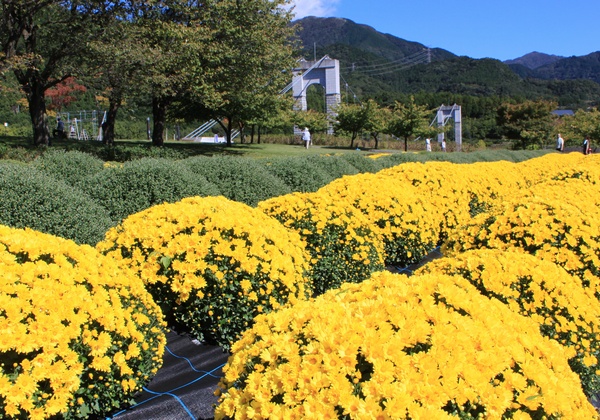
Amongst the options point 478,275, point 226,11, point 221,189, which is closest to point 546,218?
point 478,275

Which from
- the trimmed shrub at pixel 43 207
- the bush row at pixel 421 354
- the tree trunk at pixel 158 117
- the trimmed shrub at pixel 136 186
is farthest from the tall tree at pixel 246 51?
the bush row at pixel 421 354

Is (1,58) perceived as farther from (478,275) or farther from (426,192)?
(478,275)

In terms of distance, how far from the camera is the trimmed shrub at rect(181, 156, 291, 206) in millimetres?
6945

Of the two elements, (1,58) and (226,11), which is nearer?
(1,58)

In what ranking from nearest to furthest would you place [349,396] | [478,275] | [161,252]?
[349,396]
[478,275]
[161,252]

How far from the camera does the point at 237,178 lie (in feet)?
23.1

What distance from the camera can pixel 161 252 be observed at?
364 centimetres

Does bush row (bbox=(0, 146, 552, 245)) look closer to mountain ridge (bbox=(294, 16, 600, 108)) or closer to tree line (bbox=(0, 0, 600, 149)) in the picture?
tree line (bbox=(0, 0, 600, 149))

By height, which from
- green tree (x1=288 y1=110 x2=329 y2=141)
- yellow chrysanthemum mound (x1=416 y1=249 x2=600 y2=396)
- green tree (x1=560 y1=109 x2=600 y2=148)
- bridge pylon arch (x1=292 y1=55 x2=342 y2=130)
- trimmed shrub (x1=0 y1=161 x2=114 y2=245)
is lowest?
yellow chrysanthemum mound (x1=416 y1=249 x2=600 y2=396)

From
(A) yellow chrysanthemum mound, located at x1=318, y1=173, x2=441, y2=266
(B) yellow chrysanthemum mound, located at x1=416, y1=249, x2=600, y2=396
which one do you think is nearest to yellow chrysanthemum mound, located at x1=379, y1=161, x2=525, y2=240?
(A) yellow chrysanthemum mound, located at x1=318, y1=173, x2=441, y2=266

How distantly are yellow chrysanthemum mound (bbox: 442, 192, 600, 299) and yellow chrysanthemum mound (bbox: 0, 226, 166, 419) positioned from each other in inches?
113

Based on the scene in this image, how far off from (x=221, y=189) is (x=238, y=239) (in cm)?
334

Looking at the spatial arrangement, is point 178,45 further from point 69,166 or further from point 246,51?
point 69,166

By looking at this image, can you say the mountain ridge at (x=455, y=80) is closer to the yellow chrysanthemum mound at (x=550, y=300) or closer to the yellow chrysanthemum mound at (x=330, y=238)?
the yellow chrysanthemum mound at (x=330, y=238)
